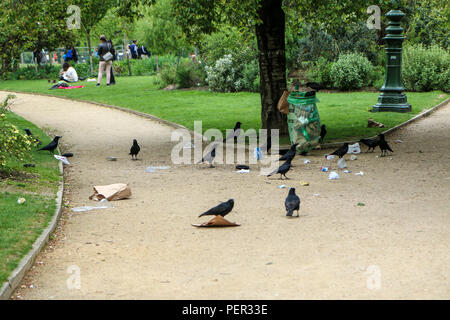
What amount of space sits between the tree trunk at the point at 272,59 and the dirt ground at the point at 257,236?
7.89 ft

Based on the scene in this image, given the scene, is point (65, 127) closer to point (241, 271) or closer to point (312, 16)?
point (312, 16)

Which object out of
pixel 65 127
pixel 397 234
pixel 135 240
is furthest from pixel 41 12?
pixel 397 234

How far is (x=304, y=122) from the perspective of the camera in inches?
572

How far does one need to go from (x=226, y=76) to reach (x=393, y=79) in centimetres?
981

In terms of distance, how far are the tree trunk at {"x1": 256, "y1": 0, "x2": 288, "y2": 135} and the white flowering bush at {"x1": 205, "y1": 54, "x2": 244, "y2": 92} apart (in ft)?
42.0

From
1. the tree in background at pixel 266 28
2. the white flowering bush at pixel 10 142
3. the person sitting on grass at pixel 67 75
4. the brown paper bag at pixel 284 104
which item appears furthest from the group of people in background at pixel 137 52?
the white flowering bush at pixel 10 142

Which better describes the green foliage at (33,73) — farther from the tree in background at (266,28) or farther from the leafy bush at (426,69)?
the tree in background at (266,28)

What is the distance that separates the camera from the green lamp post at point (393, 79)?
2131 centimetres

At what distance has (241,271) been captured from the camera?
6.95 m

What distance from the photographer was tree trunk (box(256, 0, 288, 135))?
52.5 feet

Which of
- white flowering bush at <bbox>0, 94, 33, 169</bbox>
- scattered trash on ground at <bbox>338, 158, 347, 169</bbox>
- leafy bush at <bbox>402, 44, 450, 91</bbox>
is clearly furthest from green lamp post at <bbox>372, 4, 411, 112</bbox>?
white flowering bush at <bbox>0, 94, 33, 169</bbox>

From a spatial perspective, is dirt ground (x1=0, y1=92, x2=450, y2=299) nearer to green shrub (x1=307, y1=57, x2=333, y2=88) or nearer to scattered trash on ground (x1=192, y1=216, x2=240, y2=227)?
scattered trash on ground (x1=192, y1=216, x2=240, y2=227)
